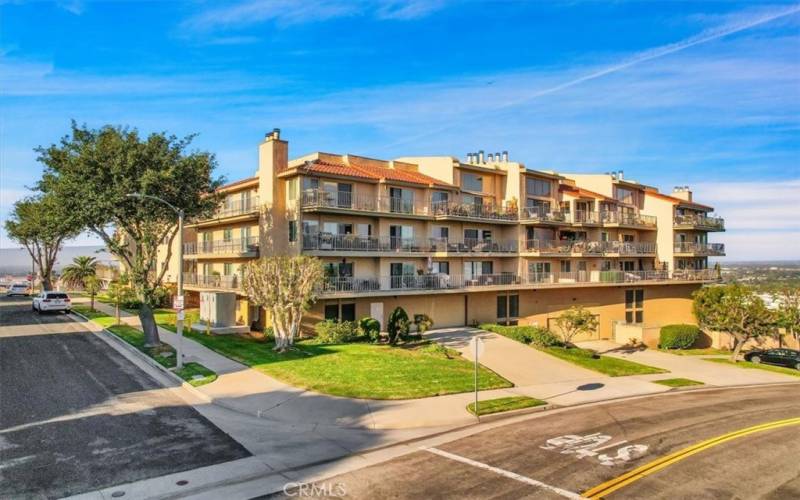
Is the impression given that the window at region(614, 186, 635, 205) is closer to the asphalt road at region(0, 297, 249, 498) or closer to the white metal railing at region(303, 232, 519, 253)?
the white metal railing at region(303, 232, 519, 253)

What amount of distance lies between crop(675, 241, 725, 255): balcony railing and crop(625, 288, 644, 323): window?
697cm

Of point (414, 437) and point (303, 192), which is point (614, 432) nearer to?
point (414, 437)

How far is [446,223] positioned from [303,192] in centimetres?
1200

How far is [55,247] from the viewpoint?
49312mm

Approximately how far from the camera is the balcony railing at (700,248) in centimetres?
5141

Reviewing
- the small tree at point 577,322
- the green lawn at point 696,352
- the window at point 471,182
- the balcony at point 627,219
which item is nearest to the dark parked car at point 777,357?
the green lawn at point 696,352

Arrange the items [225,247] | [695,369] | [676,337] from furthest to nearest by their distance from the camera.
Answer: [676,337] < [225,247] < [695,369]

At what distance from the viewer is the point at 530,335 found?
1336 inches

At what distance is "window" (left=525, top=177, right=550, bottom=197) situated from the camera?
43.0 m

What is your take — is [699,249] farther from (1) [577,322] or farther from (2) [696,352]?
(1) [577,322]

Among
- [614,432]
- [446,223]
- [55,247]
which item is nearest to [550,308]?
[446,223]

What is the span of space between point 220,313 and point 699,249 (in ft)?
156

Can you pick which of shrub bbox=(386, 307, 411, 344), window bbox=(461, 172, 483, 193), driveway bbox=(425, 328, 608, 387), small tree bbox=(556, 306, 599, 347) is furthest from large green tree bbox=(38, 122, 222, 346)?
small tree bbox=(556, 306, 599, 347)

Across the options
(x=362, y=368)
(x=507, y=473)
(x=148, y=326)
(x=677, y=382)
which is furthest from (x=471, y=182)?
(x=507, y=473)
